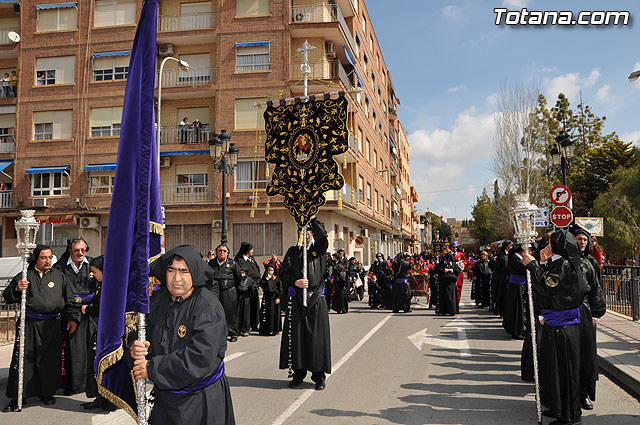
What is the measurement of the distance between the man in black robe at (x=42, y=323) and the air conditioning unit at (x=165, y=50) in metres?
23.5

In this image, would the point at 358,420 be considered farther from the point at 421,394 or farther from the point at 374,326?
the point at 374,326

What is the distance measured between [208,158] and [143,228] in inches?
976

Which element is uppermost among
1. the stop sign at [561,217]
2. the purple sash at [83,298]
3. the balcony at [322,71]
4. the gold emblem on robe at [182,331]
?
the balcony at [322,71]

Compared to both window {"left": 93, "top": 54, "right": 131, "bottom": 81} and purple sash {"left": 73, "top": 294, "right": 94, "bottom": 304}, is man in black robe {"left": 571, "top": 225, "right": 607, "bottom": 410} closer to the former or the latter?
purple sash {"left": 73, "top": 294, "right": 94, "bottom": 304}

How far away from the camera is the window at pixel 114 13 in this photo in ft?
92.5

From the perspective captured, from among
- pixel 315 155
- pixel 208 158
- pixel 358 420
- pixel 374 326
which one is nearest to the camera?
pixel 358 420

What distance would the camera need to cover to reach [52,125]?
93.9 feet

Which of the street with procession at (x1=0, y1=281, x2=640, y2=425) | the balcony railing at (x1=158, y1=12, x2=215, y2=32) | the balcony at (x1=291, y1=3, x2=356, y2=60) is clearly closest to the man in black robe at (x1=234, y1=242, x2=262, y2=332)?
the street with procession at (x1=0, y1=281, x2=640, y2=425)

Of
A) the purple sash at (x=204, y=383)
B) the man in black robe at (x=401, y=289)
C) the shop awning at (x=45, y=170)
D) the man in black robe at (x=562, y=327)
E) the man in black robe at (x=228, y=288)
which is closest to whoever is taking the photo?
the purple sash at (x=204, y=383)

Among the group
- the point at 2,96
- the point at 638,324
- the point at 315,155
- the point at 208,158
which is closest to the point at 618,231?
the point at 638,324

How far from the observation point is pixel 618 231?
32938 millimetres

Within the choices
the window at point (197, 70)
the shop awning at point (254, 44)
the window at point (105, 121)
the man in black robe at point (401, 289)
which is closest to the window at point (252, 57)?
the shop awning at point (254, 44)

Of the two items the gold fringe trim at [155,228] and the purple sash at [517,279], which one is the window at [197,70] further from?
the gold fringe trim at [155,228]

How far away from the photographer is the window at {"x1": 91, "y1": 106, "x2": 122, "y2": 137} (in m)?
28.0
